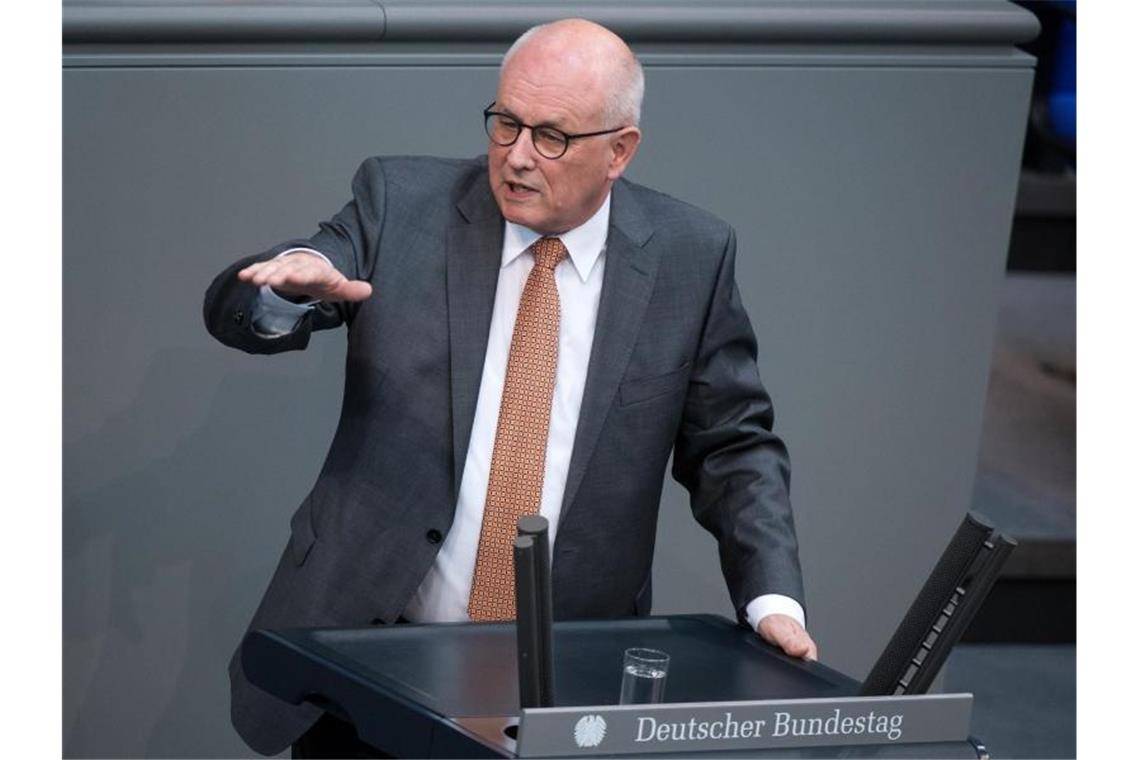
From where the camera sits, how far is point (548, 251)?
2551 mm

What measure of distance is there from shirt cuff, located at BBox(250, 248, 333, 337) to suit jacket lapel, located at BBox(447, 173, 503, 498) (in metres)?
0.21

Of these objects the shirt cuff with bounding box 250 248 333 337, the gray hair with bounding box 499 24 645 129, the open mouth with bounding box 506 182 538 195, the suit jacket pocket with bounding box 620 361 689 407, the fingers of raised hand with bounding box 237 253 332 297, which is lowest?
the suit jacket pocket with bounding box 620 361 689 407

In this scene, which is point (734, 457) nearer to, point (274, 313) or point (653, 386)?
point (653, 386)

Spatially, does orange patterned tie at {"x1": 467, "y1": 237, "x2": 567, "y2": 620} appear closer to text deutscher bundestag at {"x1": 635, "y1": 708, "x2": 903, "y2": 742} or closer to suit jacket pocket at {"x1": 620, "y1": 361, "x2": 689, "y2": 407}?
suit jacket pocket at {"x1": 620, "y1": 361, "x2": 689, "y2": 407}

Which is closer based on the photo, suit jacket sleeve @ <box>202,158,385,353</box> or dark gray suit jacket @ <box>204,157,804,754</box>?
suit jacket sleeve @ <box>202,158,385,353</box>

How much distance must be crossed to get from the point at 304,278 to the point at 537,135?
40 cm

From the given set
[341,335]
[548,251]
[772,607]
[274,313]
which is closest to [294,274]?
[274,313]

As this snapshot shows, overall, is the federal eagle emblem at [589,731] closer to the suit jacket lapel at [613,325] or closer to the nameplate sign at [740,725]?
the nameplate sign at [740,725]

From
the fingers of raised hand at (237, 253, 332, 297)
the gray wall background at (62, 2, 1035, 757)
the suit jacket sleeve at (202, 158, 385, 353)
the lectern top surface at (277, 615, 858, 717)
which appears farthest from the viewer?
the gray wall background at (62, 2, 1035, 757)

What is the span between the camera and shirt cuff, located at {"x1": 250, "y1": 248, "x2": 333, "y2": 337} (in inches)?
92.7

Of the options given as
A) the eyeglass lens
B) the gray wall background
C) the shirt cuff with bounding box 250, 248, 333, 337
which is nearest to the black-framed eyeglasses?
the eyeglass lens

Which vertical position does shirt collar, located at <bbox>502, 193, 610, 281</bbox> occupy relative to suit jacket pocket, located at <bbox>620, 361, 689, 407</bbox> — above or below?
above

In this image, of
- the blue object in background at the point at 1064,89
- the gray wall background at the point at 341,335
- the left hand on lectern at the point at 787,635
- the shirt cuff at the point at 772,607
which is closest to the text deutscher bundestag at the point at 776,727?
the left hand on lectern at the point at 787,635

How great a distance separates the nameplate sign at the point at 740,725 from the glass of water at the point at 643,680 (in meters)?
0.08
